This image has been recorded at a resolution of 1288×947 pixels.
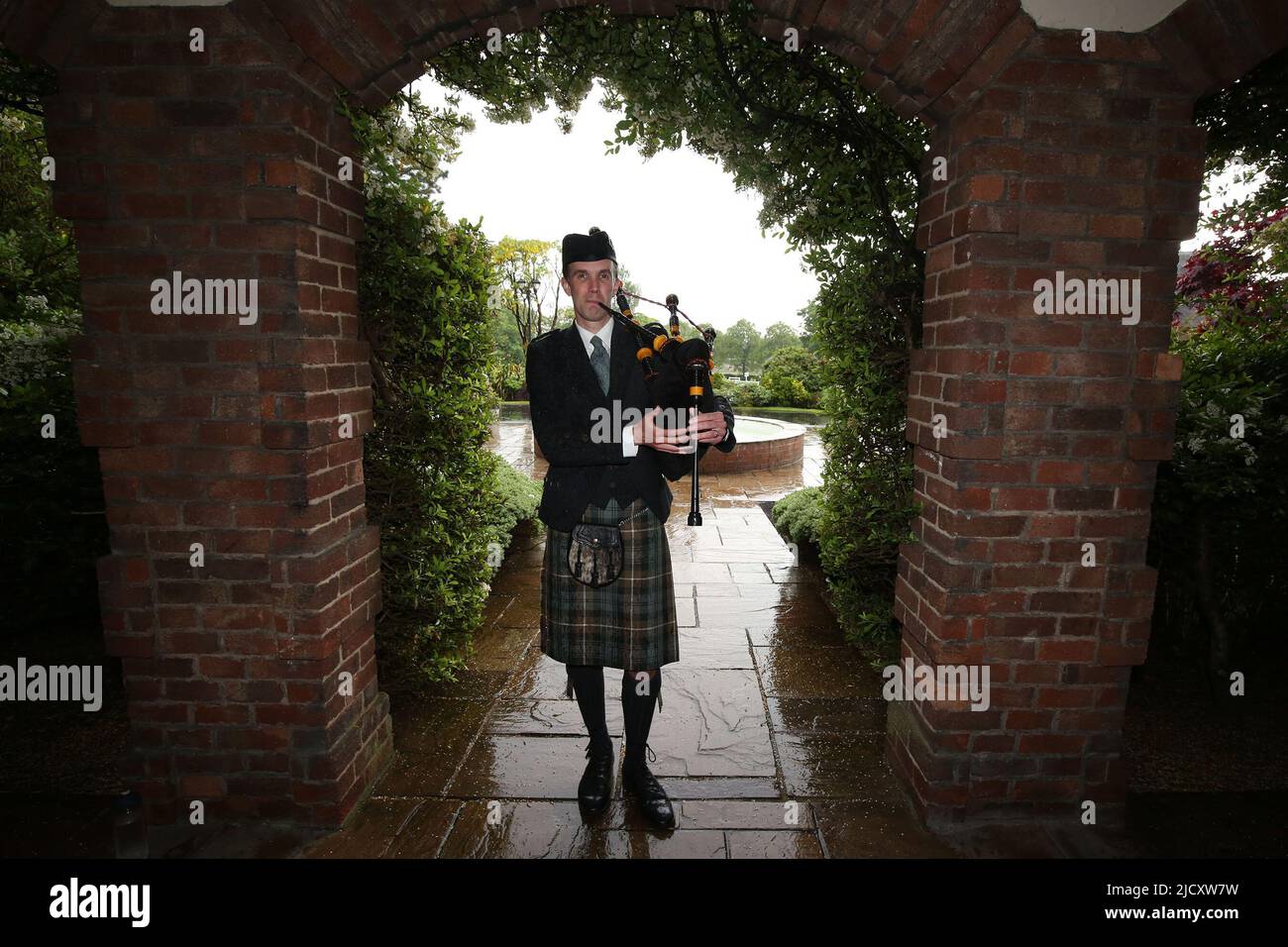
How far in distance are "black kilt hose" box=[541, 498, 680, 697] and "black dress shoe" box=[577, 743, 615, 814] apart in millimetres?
413

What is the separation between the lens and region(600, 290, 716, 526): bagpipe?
212cm

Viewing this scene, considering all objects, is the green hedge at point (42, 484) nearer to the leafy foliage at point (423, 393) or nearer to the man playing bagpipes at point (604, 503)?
the leafy foliage at point (423, 393)

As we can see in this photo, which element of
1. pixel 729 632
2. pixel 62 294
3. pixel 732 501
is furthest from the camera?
pixel 732 501

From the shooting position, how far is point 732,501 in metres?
8.18

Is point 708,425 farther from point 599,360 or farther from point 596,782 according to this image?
point 596,782

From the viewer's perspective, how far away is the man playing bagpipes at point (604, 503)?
240 cm

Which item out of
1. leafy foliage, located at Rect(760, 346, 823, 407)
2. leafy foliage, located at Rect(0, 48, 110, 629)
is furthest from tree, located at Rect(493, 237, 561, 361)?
leafy foliage, located at Rect(0, 48, 110, 629)

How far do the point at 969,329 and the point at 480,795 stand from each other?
8.64 ft

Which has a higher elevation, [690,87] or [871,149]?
[690,87]

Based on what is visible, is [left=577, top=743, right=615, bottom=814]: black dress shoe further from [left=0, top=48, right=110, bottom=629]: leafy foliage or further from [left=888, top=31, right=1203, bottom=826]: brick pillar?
[left=0, top=48, right=110, bottom=629]: leafy foliage

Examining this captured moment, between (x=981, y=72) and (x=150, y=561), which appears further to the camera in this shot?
(x=150, y=561)
